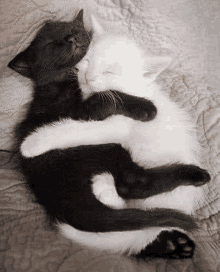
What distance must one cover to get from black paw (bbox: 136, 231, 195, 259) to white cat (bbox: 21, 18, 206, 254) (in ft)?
0.06

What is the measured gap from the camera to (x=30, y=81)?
0.74 m

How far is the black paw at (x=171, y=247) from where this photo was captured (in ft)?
1.70

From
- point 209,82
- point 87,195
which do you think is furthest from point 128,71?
point 87,195

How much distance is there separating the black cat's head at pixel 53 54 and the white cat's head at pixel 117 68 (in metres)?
0.04

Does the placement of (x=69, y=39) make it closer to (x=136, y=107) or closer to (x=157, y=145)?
(x=136, y=107)

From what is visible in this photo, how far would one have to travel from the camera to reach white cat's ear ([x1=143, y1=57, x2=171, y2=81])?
2.16 ft

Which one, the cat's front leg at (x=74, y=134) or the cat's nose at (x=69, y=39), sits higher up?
the cat's nose at (x=69, y=39)

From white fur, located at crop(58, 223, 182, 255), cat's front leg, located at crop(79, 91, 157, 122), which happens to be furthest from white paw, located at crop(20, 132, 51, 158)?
white fur, located at crop(58, 223, 182, 255)

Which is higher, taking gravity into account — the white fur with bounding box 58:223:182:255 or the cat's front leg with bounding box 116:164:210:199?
the cat's front leg with bounding box 116:164:210:199

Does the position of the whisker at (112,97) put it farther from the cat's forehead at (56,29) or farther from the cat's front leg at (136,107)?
the cat's forehead at (56,29)

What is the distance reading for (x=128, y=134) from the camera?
67 centimetres

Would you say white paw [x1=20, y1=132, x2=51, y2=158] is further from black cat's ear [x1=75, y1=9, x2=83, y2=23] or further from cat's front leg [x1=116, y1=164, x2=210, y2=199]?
black cat's ear [x1=75, y1=9, x2=83, y2=23]

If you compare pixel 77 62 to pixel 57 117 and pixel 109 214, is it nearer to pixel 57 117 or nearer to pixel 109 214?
pixel 57 117

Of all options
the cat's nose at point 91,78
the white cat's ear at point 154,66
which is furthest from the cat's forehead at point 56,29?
the white cat's ear at point 154,66
